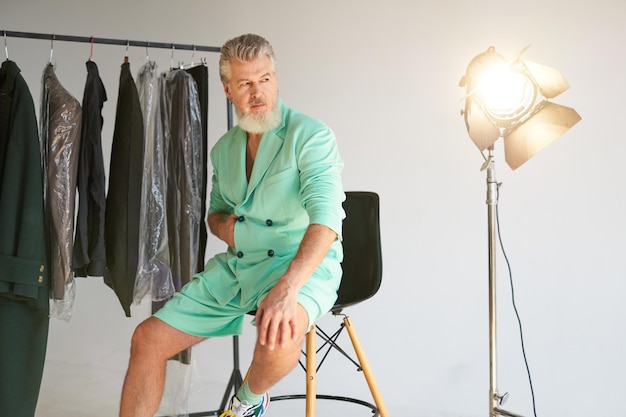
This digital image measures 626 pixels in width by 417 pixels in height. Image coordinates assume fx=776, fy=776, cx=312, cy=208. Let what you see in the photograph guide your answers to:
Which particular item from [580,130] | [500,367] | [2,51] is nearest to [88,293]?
[2,51]

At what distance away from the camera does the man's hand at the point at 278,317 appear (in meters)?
1.83

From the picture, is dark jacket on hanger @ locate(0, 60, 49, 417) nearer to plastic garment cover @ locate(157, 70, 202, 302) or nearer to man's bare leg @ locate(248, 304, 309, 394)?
plastic garment cover @ locate(157, 70, 202, 302)

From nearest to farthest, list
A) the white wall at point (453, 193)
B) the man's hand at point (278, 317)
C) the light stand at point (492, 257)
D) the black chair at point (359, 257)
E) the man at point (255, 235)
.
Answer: the man's hand at point (278, 317) → the man at point (255, 235) → the light stand at point (492, 257) → the black chair at point (359, 257) → the white wall at point (453, 193)

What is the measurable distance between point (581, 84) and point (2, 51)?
2912mm

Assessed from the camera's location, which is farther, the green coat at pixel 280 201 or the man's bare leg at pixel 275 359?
the green coat at pixel 280 201

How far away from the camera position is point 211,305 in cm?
228

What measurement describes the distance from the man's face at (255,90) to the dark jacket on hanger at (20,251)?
2.50 ft

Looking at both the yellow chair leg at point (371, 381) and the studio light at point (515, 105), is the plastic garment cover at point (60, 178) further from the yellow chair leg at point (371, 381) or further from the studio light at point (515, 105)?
the studio light at point (515, 105)

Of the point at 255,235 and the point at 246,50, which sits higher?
the point at 246,50

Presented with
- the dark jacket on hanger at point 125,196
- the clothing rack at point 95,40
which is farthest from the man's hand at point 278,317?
the clothing rack at point 95,40

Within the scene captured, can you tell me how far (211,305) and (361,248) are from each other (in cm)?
62

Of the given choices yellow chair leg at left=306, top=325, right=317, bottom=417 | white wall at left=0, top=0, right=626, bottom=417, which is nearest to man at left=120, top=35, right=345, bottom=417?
yellow chair leg at left=306, top=325, right=317, bottom=417

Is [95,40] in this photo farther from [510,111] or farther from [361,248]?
[510,111]

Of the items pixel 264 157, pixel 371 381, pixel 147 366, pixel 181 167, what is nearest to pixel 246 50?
pixel 264 157
